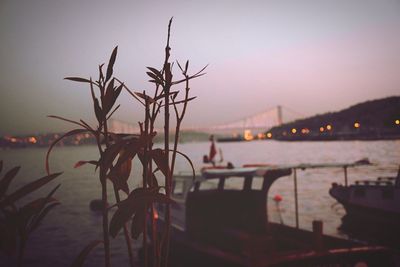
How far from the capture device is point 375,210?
16609mm

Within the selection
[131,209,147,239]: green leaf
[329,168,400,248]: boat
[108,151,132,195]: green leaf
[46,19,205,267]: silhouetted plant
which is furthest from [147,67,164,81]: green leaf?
[329,168,400,248]: boat

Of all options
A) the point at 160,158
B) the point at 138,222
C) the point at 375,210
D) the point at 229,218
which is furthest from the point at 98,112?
the point at 375,210

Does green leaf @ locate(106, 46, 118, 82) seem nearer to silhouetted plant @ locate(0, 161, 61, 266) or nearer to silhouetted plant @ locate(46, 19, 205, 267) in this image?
silhouetted plant @ locate(46, 19, 205, 267)

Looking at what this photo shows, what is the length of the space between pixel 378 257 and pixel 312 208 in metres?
23.9

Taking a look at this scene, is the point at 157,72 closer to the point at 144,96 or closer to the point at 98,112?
the point at 144,96

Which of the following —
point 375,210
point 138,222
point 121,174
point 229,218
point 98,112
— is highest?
point 98,112

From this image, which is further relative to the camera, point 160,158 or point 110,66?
point 160,158

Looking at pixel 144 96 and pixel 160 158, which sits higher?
pixel 144 96

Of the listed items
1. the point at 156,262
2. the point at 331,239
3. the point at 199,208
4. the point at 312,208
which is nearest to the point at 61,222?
the point at 312,208

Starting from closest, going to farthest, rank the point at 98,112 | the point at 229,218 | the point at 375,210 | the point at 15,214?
the point at 15,214 → the point at 98,112 → the point at 229,218 → the point at 375,210

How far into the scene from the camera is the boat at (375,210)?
619 inches

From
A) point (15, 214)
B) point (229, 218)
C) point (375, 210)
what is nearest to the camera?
point (15, 214)

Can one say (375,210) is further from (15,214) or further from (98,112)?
(15,214)

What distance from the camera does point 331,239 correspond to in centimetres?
826
